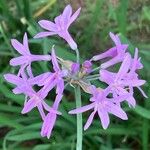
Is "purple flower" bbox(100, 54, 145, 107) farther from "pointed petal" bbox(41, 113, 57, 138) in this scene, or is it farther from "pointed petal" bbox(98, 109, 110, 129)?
"pointed petal" bbox(41, 113, 57, 138)

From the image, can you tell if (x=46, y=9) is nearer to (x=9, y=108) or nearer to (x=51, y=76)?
(x=9, y=108)

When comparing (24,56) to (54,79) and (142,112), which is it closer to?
(54,79)

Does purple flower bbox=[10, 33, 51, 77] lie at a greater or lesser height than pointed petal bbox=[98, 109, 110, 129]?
greater

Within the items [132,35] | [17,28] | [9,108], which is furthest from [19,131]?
[132,35]

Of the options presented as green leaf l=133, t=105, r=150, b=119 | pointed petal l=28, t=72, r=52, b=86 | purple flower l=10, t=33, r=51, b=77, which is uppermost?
purple flower l=10, t=33, r=51, b=77

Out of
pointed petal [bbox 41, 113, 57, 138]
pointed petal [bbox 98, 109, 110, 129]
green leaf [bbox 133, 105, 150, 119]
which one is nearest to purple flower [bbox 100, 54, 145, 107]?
pointed petal [bbox 98, 109, 110, 129]

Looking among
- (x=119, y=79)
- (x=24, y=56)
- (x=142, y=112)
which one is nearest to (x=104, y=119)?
(x=119, y=79)

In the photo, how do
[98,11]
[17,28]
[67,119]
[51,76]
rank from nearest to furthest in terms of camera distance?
[51,76] → [67,119] → [98,11] → [17,28]

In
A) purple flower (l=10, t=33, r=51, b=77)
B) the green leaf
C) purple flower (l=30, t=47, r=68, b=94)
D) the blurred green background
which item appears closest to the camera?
purple flower (l=30, t=47, r=68, b=94)
